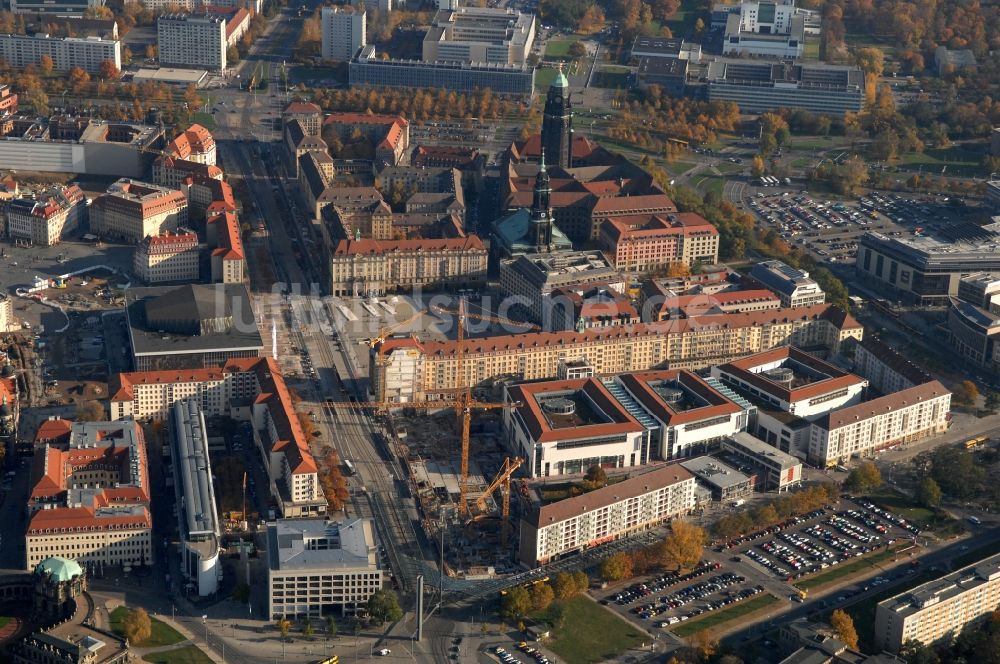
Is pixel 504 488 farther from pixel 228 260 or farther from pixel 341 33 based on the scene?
pixel 341 33

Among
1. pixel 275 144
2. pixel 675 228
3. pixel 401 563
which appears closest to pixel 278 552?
pixel 401 563

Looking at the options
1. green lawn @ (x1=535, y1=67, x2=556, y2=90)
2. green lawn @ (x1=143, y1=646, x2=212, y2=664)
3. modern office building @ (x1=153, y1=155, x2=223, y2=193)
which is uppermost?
green lawn @ (x1=535, y1=67, x2=556, y2=90)

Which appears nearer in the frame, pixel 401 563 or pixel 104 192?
pixel 401 563

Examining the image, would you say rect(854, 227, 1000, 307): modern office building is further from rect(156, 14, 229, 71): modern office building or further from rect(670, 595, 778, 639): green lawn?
rect(156, 14, 229, 71): modern office building

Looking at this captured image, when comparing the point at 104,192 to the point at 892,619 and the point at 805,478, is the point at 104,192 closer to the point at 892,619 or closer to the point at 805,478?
the point at 805,478

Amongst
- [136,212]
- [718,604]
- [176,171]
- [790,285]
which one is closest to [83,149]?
[176,171]

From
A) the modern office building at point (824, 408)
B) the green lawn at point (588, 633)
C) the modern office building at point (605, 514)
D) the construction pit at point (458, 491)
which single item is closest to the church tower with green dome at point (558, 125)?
the modern office building at point (824, 408)

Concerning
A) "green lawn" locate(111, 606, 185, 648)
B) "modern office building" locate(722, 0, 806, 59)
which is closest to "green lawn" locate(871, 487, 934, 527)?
"green lawn" locate(111, 606, 185, 648)
